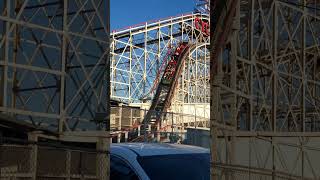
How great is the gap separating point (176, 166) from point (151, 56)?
38.5 m

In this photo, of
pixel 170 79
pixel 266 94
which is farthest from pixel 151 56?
pixel 266 94

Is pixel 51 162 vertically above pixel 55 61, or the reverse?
pixel 55 61

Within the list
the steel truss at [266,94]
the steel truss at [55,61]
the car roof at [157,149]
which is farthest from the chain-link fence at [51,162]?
the steel truss at [266,94]

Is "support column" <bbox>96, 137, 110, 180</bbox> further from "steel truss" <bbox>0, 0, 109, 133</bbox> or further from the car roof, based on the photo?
"steel truss" <bbox>0, 0, 109, 133</bbox>

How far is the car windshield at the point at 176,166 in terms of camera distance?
607cm

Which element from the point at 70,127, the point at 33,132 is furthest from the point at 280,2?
the point at 33,132

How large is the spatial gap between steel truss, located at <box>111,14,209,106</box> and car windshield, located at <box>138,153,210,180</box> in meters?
32.3

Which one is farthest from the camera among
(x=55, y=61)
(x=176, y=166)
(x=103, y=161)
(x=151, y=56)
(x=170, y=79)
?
(x=151, y=56)

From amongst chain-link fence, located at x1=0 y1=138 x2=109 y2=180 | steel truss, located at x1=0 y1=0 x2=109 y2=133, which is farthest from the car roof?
steel truss, located at x1=0 y1=0 x2=109 y2=133

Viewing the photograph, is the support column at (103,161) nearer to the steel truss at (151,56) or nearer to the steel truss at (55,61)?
the steel truss at (55,61)

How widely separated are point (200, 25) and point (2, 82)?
35.6 meters

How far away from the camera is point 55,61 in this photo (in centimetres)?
739

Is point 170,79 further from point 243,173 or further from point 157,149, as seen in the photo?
point 157,149

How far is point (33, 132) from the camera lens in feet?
21.0
